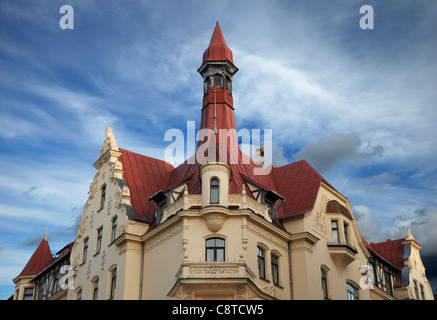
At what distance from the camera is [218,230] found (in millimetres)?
30047

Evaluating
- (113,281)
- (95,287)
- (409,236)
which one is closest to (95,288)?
(95,287)

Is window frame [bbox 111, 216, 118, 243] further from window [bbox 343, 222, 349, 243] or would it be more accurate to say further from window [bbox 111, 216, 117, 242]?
window [bbox 343, 222, 349, 243]

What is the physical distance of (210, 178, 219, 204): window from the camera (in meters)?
30.6

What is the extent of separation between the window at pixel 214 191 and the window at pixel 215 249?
2076 mm

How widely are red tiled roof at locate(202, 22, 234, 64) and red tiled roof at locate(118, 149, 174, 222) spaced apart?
8.15 m

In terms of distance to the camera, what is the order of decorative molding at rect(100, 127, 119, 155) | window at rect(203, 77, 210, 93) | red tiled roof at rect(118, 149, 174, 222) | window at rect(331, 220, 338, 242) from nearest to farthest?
1. window at rect(331, 220, 338, 242)
2. red tiled roof at rect(118, 149, 174, 222)
3. decorative molding at rect(100, 127, 119, 155)
4. window at rect(203, 77, 210, 93)

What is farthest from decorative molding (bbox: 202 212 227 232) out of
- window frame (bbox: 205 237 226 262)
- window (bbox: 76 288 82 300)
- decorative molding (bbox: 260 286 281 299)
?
window (bbox: 76 288 82 300)

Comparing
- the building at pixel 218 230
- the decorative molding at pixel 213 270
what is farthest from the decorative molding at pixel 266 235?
the decorative molding at pixel 213 270

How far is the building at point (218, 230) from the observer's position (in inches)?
1174

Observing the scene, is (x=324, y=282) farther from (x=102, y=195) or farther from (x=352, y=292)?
(x=102, y=195)

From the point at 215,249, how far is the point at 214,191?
314 cm
